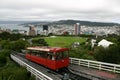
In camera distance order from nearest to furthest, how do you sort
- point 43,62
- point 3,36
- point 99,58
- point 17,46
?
point 43,62 → point 99,58 → point 17,46 → point 3,36

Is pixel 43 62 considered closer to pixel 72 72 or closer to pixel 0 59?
pixel 72 72

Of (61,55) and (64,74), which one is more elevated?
(61,55)

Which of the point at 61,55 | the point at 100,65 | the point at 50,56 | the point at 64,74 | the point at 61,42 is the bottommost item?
the point at 61,42

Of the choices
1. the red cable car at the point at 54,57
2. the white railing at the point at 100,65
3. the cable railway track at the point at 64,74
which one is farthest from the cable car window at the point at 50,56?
the white railing at the point at 100,65

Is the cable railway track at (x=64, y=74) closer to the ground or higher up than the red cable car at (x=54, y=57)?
closer to the ground

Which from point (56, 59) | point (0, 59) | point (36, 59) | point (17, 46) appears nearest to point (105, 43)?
point (17, 46)

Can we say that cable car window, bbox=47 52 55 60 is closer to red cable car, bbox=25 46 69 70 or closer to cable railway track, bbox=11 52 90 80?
red cable car, bbox=25 46 69 70

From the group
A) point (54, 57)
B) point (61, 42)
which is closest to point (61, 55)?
point (54, 57)

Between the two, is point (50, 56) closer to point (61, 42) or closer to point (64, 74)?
point (64, 74)

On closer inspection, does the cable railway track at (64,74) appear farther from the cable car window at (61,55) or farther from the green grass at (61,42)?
the green grass at (61,42)

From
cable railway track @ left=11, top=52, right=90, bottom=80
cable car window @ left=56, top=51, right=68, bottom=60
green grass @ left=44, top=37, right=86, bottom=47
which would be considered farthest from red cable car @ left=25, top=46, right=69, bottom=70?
green grass @ left=44, top=37, right=86, bottom=47

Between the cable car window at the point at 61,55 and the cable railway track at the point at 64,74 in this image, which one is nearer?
the cable railway track at the point at 64,74
